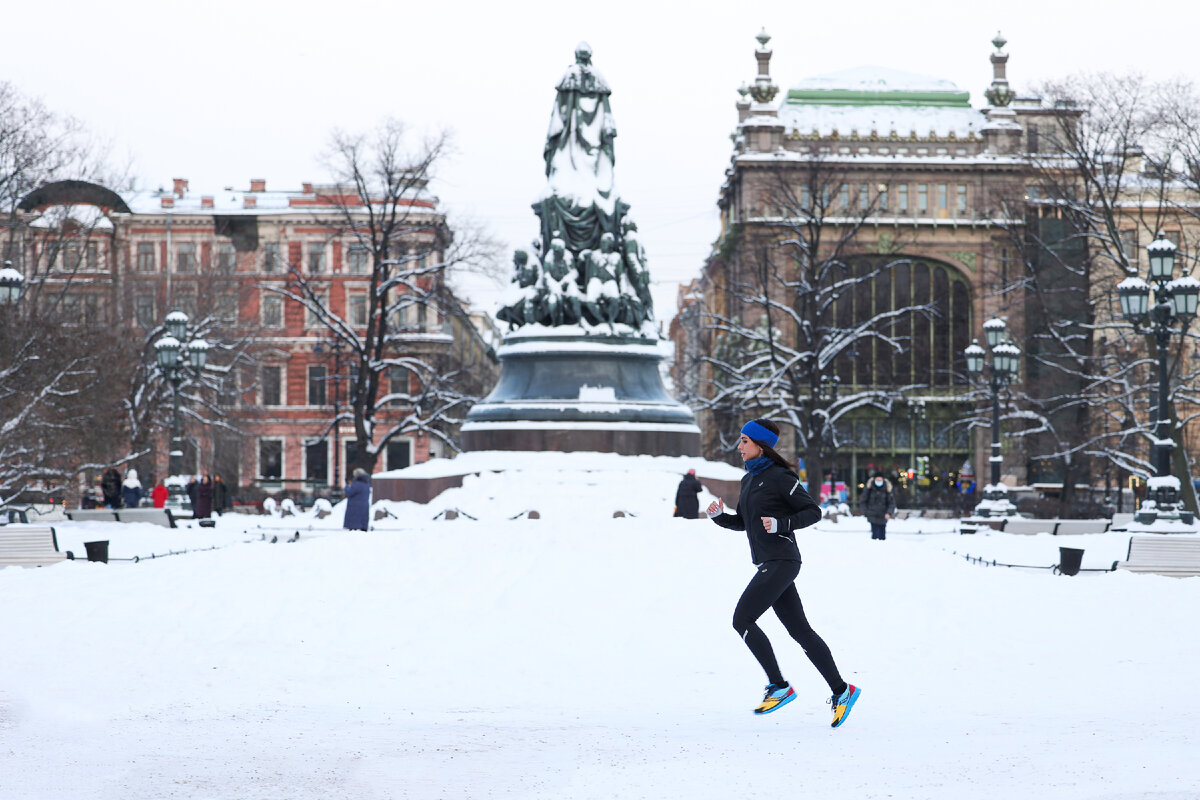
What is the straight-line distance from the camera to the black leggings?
8695 millimetres

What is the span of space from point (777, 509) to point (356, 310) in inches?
2875

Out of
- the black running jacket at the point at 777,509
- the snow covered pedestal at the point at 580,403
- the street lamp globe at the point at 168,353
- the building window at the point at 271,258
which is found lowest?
the black running jacket at the point at 777,509

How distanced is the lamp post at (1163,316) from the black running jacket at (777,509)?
1190 cm

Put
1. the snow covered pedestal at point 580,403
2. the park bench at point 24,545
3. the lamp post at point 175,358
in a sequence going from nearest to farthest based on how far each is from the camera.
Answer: the park bench at point 24,545
the snow covered pedestal at point 580,403
the lamp post at point 175,358

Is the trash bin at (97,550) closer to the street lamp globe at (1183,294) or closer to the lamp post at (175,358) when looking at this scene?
the lamp post at (175,358)

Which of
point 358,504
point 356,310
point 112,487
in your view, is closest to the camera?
point 358,504

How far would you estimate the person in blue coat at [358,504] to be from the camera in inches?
920

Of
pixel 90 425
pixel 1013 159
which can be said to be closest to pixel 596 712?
pixel 90 425

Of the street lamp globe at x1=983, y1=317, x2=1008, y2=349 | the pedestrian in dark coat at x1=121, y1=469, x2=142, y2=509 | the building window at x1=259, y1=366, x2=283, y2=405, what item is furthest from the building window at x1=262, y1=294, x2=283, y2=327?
the street lamp globe at x1=983, y1=317, x2=1008, y2=349

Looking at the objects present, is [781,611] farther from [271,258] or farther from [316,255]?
[316,255]

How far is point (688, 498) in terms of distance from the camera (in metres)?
24.5

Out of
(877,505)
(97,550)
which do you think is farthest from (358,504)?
(877,505)

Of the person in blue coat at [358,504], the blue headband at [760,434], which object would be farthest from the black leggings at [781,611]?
the person in blue coat at [358,504]

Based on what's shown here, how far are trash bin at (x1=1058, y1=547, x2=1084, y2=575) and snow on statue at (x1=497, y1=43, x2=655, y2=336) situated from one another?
44.4 feet
